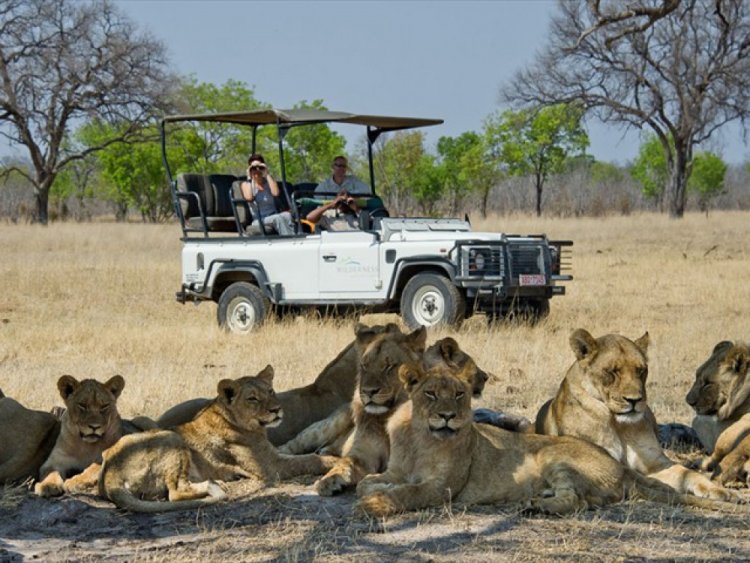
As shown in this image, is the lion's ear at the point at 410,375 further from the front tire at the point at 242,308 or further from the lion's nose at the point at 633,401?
the front tire at the point at 242,308

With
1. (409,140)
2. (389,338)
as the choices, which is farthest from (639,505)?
(409,140)

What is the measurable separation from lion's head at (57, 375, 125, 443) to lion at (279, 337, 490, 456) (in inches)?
41.0

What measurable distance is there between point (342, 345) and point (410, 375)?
229 inches

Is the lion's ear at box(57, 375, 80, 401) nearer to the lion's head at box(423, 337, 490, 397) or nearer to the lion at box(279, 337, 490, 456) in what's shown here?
the lion at box(279, 337, 490, 456)

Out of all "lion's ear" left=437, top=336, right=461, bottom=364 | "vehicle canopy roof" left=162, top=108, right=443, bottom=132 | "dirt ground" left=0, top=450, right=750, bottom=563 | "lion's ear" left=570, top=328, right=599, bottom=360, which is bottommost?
"dirt ground" left=0, top=450, right=750, bottom=563

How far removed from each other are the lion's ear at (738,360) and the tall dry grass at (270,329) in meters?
1.67

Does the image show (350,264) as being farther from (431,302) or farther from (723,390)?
(723,390)

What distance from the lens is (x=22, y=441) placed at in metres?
6.12

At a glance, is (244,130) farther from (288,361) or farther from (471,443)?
(471,443)

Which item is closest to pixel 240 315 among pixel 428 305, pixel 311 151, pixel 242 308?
pixel 242 308

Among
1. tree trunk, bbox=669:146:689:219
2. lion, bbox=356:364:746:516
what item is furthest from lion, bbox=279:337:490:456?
tree trunk, bbox=669:146:689:219

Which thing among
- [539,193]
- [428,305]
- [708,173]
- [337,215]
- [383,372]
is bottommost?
[428,305]

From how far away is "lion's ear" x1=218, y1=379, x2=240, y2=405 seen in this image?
6023 mm

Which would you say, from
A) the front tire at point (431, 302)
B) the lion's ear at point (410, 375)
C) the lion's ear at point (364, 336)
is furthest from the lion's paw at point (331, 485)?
the front tire at point (431, 302)
